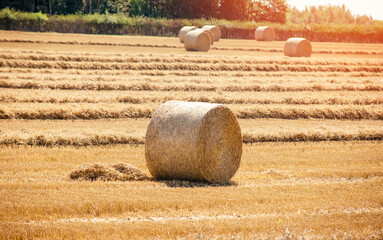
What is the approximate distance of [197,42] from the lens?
39.0 m

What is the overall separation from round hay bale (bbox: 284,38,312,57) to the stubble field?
7062mm

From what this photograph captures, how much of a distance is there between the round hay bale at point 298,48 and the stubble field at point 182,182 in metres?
7.06

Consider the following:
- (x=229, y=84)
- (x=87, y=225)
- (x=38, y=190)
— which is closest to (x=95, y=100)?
(x=229, y=84)

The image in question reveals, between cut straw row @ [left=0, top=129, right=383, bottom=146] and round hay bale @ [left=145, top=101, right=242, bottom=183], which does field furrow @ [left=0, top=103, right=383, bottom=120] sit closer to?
cut straw row @ [left=0, top=129, right=383, bottom=146]

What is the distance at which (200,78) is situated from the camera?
25.3 meters

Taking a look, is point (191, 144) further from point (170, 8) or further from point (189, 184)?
point (170, 8)

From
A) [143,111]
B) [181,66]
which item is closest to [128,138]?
[143,111]

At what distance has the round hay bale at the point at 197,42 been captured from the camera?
1539 inches

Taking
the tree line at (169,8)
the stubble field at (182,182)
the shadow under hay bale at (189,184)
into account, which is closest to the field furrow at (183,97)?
the stubble field at (182,182)

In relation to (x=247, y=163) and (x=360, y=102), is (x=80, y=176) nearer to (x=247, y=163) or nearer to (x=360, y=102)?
(x=247, y=163)

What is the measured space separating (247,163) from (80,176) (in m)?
3.78

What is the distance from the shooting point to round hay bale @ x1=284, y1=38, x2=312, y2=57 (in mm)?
36562

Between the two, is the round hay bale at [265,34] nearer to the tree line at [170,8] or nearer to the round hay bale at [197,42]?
the tree line at [170,8]

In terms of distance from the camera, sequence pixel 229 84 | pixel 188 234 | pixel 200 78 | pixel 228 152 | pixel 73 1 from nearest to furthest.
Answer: pixel 188 234 → pixel 228 152 → pixel 229 84 → pixel 200 78 → pixel 73 1
